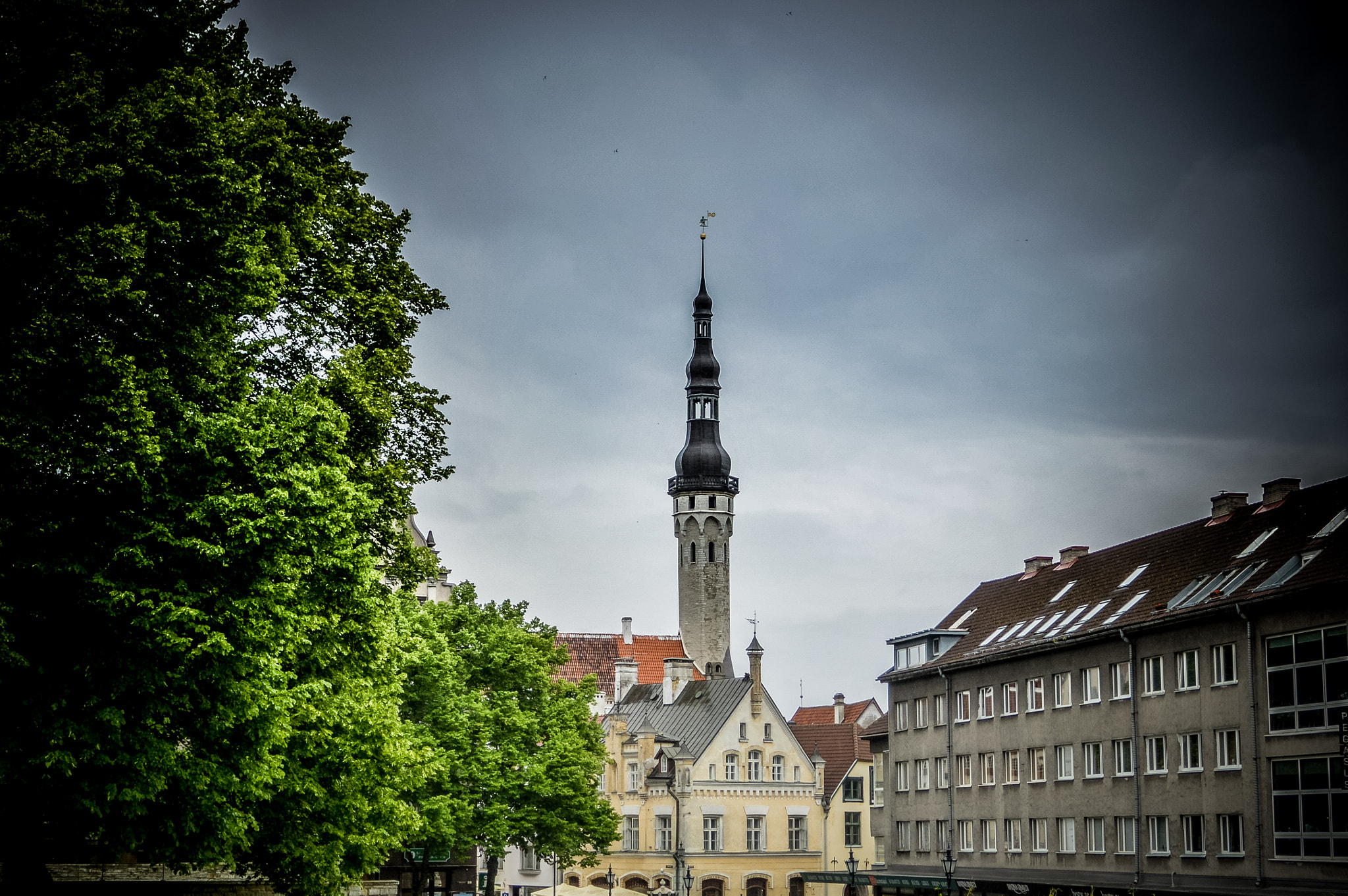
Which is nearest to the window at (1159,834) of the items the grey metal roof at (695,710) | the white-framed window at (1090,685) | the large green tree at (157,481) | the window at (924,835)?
the white-framed window at (1090,685)

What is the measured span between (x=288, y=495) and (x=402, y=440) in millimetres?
7575

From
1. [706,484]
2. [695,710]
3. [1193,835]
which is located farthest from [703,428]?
[1193,835]

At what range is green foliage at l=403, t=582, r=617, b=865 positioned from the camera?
165 feet

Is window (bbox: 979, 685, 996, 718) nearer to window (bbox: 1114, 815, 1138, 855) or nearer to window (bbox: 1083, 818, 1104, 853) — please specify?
window (bbox: 1083, 818, 1104, 853)

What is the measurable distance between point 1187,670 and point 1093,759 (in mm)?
6773

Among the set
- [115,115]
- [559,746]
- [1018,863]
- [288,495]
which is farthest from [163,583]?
[1018,863]

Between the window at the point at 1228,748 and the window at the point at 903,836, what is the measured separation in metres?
23.2

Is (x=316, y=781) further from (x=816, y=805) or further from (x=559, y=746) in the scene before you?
(x=816, y=805)

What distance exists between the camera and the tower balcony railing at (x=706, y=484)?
13088 cm

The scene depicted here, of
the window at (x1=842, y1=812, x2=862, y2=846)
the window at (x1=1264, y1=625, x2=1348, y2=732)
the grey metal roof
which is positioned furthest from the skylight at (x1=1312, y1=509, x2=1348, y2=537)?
the window at (x1=842, y1=812, x2=862, y2=846)

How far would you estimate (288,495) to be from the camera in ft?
76.6

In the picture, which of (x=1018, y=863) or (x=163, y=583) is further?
(x=1018, y=863)

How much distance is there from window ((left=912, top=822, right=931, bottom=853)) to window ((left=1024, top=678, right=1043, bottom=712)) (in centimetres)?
1020

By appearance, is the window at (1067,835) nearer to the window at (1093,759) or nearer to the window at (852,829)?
the window at (1093,759)
